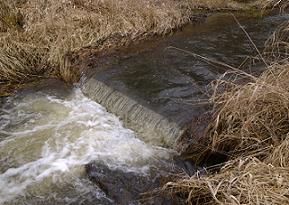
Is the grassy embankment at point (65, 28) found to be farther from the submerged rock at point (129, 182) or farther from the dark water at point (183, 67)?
the submerged rock at point (129, 182)

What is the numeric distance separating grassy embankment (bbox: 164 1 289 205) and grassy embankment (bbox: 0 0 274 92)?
10.6 feet

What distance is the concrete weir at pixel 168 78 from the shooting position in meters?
5.09

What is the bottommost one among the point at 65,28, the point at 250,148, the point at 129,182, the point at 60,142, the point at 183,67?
the point at 129,182

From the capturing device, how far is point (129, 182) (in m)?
4.18

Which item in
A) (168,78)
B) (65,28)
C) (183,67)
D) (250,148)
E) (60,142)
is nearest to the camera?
(250,148)

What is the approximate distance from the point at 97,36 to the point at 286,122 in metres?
4.18

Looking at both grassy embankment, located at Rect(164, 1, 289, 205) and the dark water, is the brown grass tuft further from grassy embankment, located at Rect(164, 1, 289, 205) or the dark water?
the dark water

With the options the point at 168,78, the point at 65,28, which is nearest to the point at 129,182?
the point at 168,78

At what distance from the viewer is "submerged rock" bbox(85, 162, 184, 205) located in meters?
3.91

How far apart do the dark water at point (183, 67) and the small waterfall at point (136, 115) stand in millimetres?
95

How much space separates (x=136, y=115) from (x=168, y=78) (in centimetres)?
94

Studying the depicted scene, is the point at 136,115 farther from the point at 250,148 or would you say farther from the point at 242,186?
the point at 242,186

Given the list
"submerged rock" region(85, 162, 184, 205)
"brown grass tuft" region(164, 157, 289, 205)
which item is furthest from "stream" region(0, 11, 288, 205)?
"brown grass tuft" region(164, 157, 289, 205)

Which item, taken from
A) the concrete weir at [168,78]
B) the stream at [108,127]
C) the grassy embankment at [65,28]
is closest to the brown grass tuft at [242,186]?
the stream at [108,127]
